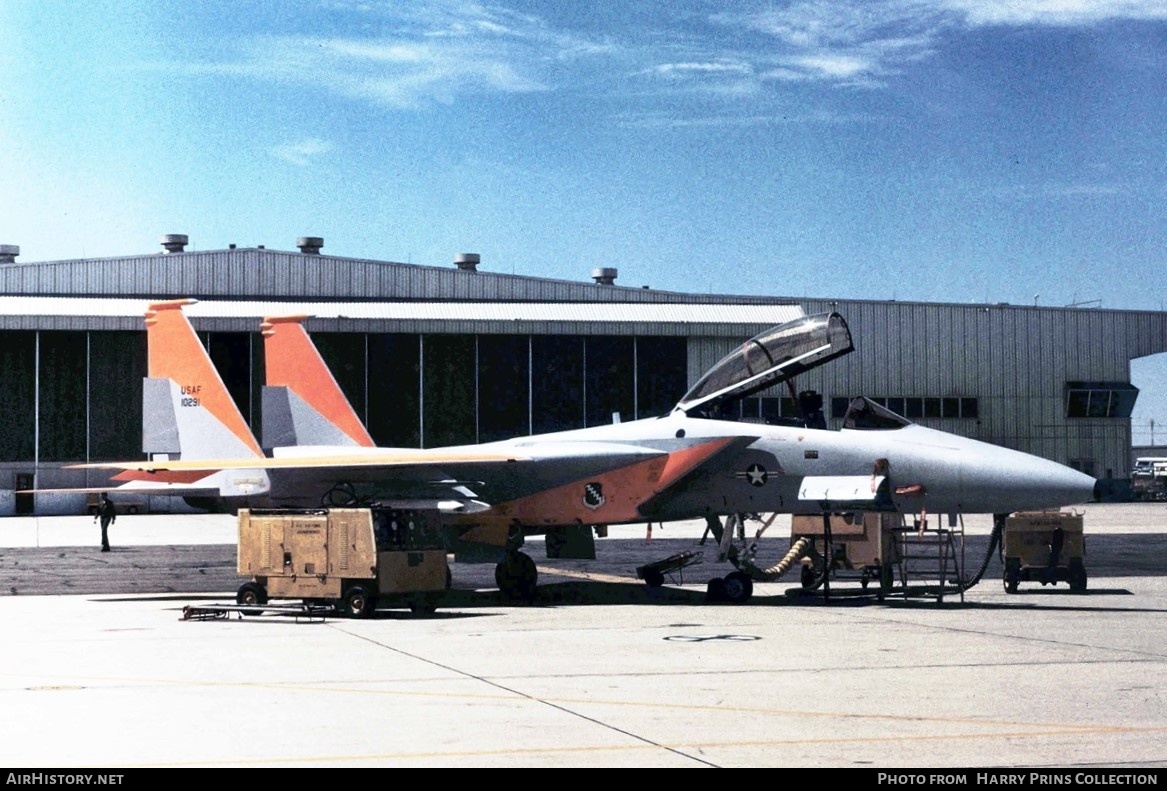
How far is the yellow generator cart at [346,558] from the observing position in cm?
1700

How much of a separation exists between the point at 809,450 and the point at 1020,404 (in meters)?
47.8

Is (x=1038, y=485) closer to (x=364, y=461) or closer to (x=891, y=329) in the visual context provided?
(x=364, y=461)

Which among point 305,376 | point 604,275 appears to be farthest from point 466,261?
point 305,376

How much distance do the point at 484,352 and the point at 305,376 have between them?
31999mm

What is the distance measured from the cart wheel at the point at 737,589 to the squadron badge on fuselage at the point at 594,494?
6.87 ft

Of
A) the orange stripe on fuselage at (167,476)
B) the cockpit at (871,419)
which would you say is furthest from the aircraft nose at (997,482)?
the orange stripe on fuselage at (167,476)

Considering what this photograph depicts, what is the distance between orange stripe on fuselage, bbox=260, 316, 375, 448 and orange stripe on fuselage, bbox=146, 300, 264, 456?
1.61 m

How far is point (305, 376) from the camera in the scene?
24.4m

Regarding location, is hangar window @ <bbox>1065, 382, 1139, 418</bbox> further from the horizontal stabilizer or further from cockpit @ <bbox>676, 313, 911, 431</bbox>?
the horizontal stabilizer

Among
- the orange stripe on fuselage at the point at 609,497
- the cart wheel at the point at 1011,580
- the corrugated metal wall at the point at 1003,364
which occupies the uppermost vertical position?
the corrugated metal wall at the point at 1003,364

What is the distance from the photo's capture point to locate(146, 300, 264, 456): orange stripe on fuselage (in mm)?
22609

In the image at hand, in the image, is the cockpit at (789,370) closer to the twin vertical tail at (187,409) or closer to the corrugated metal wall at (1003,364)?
the twin vertical tail at (187,409)

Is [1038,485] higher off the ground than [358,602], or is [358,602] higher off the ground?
[1038,485]

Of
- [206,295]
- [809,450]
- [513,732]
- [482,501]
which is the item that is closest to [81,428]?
[206,295]
